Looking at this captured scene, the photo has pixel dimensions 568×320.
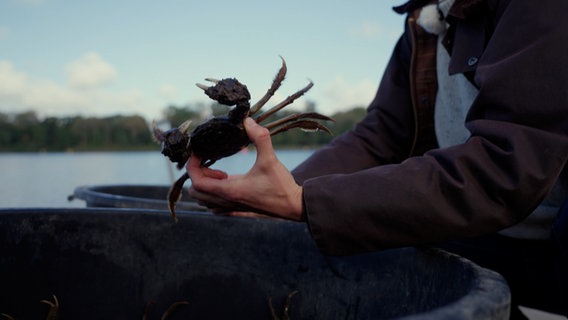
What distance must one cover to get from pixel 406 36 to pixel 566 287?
1.35 metres

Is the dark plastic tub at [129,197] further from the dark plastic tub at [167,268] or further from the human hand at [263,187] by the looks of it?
the human hand at [263,187]

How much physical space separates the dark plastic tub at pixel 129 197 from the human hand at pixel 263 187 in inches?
30.0

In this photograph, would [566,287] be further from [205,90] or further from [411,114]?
[205,90]

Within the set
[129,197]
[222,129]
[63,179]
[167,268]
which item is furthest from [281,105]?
[63,179]

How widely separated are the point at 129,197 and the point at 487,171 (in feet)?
8.20

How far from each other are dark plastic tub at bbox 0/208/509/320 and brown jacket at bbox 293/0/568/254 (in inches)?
10.3

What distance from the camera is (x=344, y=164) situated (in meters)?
2.16

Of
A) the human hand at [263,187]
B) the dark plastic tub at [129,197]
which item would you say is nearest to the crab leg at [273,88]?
the human hand at [263,187]

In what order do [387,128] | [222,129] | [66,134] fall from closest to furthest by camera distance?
[222,129]
[387,128]
[66,134]

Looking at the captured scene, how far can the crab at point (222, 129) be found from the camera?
54.4 inches

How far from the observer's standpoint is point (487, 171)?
116cm

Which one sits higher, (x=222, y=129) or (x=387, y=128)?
(x=222, y=129)

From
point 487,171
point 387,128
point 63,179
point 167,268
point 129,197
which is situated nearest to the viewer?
point 487,171

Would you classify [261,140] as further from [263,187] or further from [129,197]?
[129,197]
